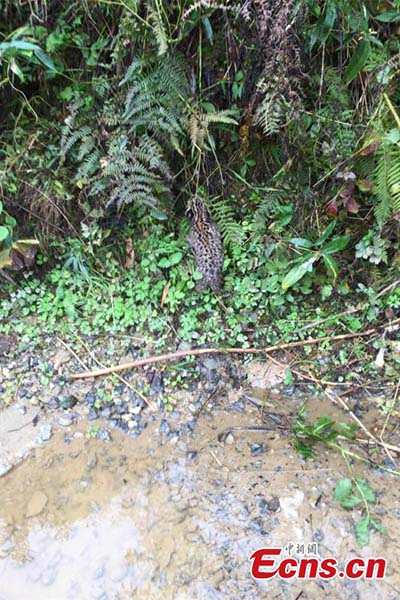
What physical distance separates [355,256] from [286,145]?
809 millimetres

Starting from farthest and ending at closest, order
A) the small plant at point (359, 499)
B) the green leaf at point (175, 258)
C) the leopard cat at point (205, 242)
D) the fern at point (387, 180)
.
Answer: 1. the green leaf at point (175, 258)
2. the leopard cat at point (205, 242)
3. the fern at point (387, 180)
4. the small plant at point (359, 499)

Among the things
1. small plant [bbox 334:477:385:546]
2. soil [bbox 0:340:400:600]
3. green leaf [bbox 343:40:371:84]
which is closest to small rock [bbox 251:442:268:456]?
soil [bbox 0:340:400:600]

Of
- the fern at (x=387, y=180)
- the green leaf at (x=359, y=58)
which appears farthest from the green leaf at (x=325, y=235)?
the green leaf at (x=359, y=58)

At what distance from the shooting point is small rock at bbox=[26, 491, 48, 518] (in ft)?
7.12

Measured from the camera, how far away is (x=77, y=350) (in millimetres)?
2762

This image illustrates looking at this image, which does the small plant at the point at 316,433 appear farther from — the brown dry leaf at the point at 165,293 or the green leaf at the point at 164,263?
the green leaf at the point at 164,263

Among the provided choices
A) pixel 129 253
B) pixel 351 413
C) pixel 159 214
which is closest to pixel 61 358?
pixel 129 253

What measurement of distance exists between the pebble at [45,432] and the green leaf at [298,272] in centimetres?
161

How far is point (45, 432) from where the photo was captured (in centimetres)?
249

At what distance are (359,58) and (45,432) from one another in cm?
260

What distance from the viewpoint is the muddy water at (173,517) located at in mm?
1894

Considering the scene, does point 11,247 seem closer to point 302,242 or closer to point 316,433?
point 302,242

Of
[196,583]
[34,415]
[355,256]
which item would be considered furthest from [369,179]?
[34,415]

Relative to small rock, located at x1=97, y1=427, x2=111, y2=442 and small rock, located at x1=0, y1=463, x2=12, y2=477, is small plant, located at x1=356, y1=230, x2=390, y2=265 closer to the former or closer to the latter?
small rock, located at x1=97, y1=427, x2=111, y2=442
